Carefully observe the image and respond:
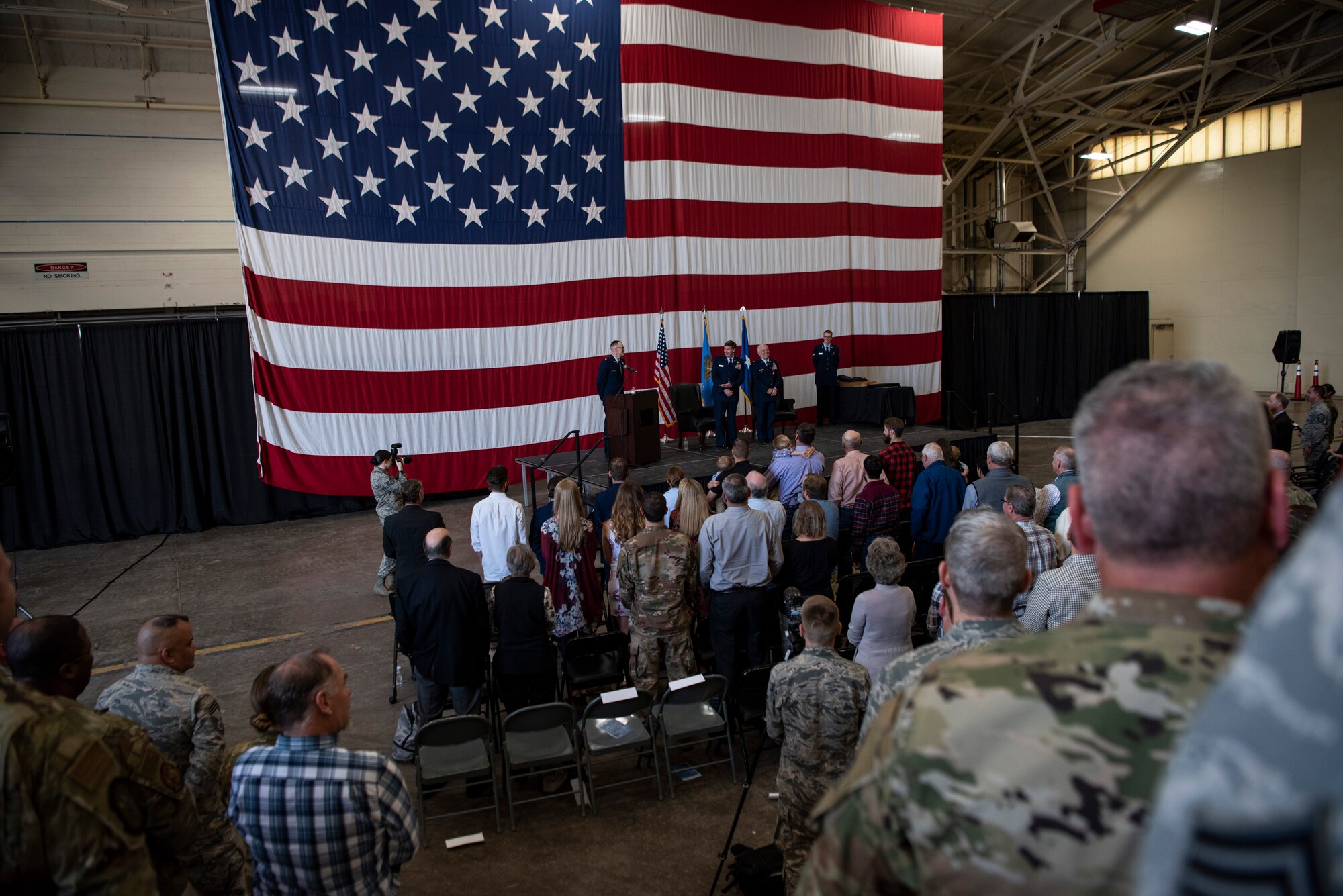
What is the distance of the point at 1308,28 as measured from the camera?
16.3 meters

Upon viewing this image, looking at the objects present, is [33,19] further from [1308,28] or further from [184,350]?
[1308,28]

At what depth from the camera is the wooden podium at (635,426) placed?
31.1 feet

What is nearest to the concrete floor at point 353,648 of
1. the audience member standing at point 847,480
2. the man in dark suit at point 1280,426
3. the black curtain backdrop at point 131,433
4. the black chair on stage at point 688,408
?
the black curtain backdrop at point 131,433

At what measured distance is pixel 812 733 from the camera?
3.00 m

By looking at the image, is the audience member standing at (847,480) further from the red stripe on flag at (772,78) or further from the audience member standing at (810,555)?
the red stripe on flag at (772,78)

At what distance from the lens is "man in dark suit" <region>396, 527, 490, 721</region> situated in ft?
13.6

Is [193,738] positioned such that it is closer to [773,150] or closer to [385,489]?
[385,489]

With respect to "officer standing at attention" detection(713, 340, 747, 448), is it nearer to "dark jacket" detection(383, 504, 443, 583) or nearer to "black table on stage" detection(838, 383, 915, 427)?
"black table on stage" detection(838, 383, 915, 427)

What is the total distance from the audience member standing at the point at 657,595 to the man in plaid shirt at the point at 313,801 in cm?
242

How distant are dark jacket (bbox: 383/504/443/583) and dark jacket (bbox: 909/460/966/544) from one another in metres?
3.37

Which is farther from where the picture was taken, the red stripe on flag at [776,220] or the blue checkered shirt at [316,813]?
the red stripe on flag at [776,220]

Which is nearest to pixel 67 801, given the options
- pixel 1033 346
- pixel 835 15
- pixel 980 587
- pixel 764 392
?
pixel 980 587

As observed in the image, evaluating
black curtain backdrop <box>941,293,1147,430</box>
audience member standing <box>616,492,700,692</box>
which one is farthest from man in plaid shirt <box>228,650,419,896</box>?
black curtain backdrop <box>941,293,1147,430</box>

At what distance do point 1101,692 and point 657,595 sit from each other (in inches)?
148
